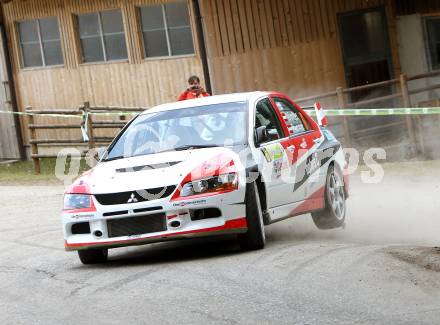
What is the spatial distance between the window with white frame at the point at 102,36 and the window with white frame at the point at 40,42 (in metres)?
0.73

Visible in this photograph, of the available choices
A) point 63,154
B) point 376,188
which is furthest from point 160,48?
point 376,188

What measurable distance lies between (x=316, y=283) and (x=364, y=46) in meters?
15.3

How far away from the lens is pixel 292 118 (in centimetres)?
1205

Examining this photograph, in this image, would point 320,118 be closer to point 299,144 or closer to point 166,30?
point 299,144

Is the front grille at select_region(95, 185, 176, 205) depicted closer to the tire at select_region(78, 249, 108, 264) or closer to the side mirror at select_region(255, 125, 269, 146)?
the tire at select_region(78, 249, 108, 264)

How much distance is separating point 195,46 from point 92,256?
12.4m

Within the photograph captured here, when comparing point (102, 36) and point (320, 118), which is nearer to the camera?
point (320, 118)

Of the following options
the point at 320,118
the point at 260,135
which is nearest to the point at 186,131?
the point at 260,135

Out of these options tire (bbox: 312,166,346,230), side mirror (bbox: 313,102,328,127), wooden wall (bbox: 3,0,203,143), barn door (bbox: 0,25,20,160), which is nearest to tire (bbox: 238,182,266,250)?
tire (bbox: 312,166,346,230)

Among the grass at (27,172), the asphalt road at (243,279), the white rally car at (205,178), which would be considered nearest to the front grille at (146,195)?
the white rally car at (205,178)

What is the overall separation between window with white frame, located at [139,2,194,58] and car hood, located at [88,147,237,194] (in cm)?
1202

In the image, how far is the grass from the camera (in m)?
21.1

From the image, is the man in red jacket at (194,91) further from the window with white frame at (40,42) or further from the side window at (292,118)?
the window with white frame at (40,42)

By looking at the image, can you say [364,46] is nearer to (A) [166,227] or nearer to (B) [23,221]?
(B) [23,221]
